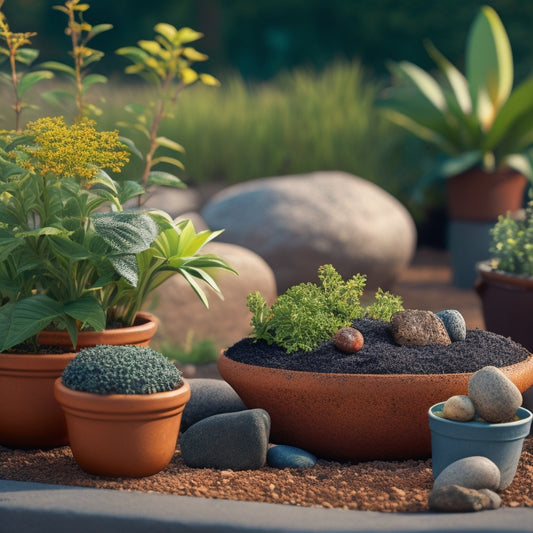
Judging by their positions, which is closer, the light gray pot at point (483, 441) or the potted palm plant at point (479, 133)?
the light gray pot at point (483, 441)

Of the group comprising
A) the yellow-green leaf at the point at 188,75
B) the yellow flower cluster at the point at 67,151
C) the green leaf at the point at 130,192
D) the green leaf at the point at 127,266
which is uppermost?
the yellow-green leaf at the point at 188,75

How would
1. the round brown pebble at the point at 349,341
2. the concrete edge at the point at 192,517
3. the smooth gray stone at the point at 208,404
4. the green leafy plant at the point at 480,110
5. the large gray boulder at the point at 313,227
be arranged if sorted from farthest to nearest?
the green leafy plant at the point at 480,110 < the large gray boulder at the point at 313,227 < the smooth gray stone at the point at 208,404 < the round brown pebble at the point at 349,341 < the concrete edge at the point at 192,517

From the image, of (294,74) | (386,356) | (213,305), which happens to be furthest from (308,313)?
(294,74)

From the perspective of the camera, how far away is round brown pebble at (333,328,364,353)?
11.6ft

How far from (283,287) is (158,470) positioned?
4.78 meters

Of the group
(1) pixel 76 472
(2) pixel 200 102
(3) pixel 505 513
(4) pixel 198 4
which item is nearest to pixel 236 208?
(2) pixel 200 102

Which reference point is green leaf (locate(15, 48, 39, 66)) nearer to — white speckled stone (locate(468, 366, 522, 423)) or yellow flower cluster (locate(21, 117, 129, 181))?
yellow flower cluster (locate(21, 117, 129, 181))

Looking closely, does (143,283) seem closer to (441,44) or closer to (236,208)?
(236,208)

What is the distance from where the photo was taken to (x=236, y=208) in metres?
8.07

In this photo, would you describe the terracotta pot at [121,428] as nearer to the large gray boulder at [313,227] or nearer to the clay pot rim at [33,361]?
the clay pot rim at [33,361]

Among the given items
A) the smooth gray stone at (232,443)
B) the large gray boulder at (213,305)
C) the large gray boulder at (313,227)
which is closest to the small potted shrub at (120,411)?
the smooth gray stone at (232,443)

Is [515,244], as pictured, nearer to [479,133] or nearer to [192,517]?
[192,517]

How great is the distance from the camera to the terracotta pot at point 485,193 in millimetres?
9188

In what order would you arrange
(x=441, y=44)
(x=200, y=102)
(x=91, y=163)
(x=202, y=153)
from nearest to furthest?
1. (x=91, y=163)
2. (x=202, y=153)
3. (x=200, y=102)
4. (x=441, y=44)
